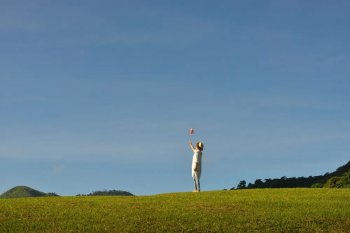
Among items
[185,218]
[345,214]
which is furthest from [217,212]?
[345,214]

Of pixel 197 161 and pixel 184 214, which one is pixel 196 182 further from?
pixel 184 214

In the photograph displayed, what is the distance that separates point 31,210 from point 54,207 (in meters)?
1.80

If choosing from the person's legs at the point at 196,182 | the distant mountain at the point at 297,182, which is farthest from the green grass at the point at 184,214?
the distant mountain at the point at 297,182

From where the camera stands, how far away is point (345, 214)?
1293 inches

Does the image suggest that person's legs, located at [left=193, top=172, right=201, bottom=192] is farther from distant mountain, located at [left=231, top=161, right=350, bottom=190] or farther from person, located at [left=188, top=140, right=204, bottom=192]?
distant mountain, located at [left=231, top=161, right=350, bottom=190]

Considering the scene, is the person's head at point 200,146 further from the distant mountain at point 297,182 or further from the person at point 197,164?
the distant mountain at point 297,182

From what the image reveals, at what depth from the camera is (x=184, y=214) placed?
31.4m

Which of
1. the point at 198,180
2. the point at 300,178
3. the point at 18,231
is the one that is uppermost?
the point at 300,178

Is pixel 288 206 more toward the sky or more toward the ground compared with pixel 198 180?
more toward the ground

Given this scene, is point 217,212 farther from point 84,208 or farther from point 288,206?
point 84,208

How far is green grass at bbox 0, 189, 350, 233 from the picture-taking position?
28.3 metres

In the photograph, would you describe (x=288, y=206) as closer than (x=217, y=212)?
No

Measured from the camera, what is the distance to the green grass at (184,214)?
2828 cm

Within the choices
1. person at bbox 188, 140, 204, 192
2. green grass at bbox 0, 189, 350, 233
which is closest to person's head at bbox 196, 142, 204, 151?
person at bbox 188, 140, 204, 192
